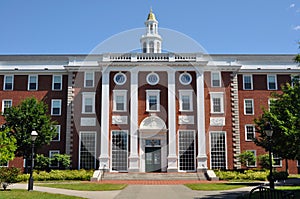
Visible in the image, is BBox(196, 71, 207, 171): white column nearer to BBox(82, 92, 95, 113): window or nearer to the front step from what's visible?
the front step

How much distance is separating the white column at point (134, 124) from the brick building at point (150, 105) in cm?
9

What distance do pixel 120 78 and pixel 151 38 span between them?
7.03 metres

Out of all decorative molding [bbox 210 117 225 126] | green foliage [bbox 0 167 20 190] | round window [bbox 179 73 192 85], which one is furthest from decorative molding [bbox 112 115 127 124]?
green foliage [bbox 0 167 20 190]

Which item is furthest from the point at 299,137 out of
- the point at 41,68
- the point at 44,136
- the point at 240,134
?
the point at 41,68

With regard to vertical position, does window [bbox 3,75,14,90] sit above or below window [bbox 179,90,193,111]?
above

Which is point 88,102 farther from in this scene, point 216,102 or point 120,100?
point 216,102

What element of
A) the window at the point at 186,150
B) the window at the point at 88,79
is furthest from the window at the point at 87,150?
the window at the point at 186,150

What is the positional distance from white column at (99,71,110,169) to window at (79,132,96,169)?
1.54 m

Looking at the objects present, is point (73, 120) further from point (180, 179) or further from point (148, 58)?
point (180, 179)

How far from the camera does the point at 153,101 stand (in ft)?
115

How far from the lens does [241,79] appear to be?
37.8 meters

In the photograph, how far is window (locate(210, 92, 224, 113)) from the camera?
35.6m

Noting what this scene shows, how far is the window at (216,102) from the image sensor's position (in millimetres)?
35594

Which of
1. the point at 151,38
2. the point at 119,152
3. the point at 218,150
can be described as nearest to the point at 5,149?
the point at 119,152
